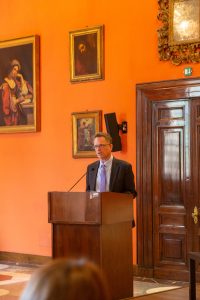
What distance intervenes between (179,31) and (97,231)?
322cm

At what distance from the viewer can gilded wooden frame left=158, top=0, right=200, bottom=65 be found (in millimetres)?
6121

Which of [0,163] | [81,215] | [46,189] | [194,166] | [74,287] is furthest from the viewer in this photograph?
[0,163]

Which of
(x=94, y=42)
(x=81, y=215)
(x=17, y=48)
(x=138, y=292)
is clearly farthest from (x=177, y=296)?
(x=17, y=48)

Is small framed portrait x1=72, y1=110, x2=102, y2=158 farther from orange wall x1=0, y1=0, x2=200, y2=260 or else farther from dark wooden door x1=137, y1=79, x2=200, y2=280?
dark wooden door x1=137, y1=79, x2=200, y2=280

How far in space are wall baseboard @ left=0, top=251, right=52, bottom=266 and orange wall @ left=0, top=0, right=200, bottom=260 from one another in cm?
7

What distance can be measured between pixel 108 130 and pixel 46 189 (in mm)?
1441

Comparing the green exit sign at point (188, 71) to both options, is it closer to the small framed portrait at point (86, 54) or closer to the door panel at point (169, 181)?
the door panel at point (169, 181)

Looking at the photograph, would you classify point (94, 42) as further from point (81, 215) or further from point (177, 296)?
point (177, 296)

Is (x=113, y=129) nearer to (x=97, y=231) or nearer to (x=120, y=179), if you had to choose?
(x=120, y=179)

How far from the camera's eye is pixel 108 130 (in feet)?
21.3

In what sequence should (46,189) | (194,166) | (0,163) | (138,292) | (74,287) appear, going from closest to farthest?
(74,287)
(138,292)
(194,166)
(46,189)
(0,163)

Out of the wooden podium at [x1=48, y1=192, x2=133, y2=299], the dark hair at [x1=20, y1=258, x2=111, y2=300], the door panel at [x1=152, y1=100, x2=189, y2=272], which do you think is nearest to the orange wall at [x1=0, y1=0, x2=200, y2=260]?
the door panel at [x1=152, y1=100, x2=189, y2=272]

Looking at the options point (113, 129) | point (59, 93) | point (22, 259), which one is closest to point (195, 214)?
point (113, 129)

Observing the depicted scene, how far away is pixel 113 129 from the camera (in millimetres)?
6492
